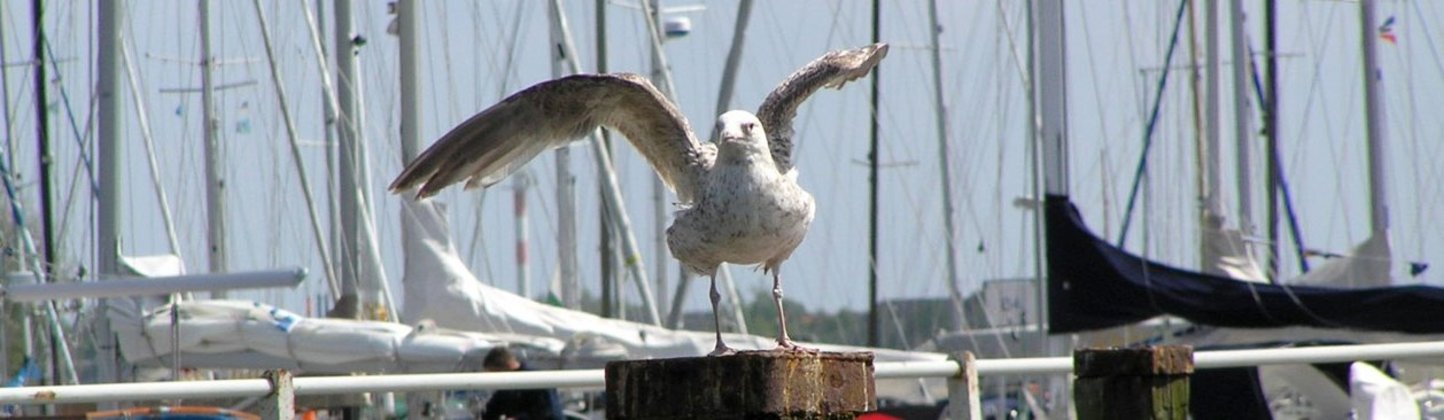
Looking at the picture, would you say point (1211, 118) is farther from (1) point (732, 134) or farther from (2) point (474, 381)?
(2) point (474, 381)

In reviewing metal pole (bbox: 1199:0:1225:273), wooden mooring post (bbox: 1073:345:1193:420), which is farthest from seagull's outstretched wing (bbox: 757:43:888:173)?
metal pole (bbox: 1199:0:1225:273)

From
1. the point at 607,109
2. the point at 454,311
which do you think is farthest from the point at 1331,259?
the point at 607,109

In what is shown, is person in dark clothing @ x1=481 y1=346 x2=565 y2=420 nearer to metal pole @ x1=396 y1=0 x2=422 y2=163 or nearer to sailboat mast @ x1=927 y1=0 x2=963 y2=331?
metal pole @ x1=396 y1=0 x2=422 y2=163

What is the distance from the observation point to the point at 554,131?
7.54 m

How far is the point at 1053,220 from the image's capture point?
40.6 ft

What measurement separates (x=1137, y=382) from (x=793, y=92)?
72.1 inches

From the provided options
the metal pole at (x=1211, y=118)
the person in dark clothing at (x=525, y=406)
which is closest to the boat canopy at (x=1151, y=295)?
the metal pole at (x=1211, y=118)

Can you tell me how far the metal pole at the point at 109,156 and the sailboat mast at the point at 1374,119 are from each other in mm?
8870

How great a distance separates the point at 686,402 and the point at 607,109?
3.64 m

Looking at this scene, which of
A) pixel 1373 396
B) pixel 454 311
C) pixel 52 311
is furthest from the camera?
pixel 52 311

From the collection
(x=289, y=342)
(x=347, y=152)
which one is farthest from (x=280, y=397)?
(x=347, y=152)

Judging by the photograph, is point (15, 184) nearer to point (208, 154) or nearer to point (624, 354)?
point (208, 154)

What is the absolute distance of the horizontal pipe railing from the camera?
517 centimetres

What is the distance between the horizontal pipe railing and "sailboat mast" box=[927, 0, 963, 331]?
56.2 ft
